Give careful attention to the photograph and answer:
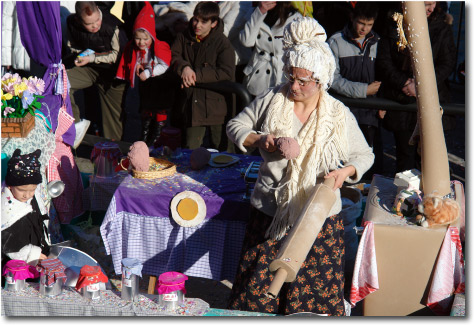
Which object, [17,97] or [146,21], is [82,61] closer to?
[146,21]

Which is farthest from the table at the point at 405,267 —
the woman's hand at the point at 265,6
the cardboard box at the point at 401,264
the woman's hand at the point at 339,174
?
the woman's hand at the point at 265,6

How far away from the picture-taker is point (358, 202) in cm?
412

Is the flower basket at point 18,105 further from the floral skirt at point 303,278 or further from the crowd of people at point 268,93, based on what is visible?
the floral skirt at point 303,278

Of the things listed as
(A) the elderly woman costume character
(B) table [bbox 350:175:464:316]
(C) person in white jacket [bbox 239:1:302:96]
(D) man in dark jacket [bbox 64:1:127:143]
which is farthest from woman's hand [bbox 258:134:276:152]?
(D) man in dark jacket [bbox 64:1:127:143]

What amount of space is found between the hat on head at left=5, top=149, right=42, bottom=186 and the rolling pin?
155 centimetres

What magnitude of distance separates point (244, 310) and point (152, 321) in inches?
18.0

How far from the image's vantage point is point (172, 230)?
3.93m

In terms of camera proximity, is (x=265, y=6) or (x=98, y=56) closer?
(x=265, y=6)

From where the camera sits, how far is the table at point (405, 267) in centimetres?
337

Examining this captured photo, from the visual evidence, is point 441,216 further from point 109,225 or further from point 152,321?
point 109,225

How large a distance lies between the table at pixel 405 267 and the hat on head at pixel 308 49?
91 cm

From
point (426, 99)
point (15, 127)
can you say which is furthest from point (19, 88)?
point (426, 99)

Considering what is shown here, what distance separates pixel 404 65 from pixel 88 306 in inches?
119

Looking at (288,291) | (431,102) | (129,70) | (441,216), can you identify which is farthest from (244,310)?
(129,70)
